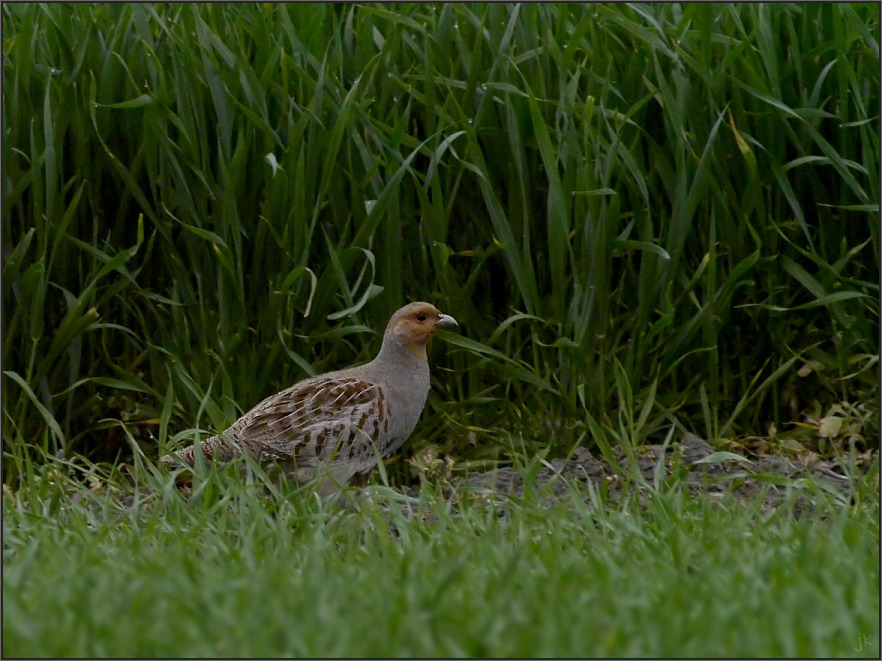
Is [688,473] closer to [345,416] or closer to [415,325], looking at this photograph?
[415,325]

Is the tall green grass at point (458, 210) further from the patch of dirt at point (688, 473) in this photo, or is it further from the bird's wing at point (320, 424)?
the bird's wing at point (320, 424)

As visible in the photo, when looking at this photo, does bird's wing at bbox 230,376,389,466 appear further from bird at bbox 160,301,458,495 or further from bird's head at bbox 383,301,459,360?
bird's head at bbox 383,301,459,360

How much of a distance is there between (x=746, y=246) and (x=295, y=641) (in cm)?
349

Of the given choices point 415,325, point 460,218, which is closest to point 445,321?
point 415,325

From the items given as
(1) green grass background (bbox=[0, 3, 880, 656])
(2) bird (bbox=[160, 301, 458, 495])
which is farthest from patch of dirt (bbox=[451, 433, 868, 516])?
(2) bird (bbox=[160, 301, 458, 495])

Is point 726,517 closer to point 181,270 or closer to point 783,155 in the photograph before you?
point 783,155

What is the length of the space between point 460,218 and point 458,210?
0.04 metres

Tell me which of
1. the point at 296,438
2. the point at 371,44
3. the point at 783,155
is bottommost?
the point at 296,438

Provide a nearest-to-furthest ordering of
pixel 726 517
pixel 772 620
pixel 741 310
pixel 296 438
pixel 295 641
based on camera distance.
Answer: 1. pixel 295 641
2. pixel 772 620
3. pixel 726 517
4. pixel 296 438
5. pixel 741 310

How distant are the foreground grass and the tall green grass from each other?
1.24m

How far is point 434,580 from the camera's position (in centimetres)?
288

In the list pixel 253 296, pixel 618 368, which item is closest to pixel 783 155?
pixel 618 368

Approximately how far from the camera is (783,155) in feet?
17.6

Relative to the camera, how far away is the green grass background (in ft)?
16.8
